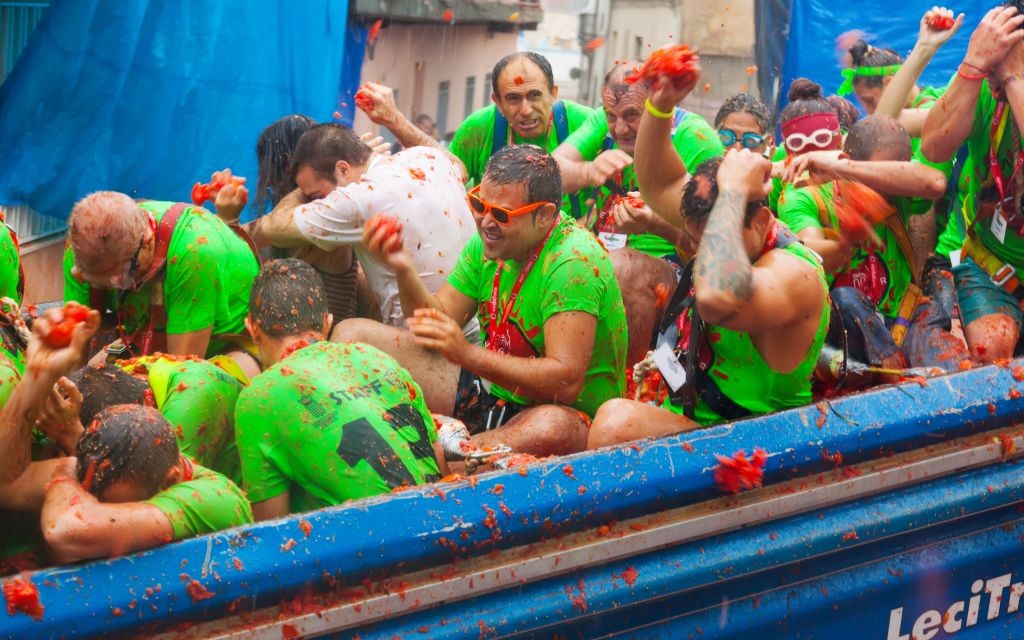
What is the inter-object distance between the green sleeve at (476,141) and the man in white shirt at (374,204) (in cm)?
83

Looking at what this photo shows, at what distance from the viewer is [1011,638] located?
321cm

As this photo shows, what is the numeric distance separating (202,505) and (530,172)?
1.72 metres

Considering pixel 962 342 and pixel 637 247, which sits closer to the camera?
pixel 962 342

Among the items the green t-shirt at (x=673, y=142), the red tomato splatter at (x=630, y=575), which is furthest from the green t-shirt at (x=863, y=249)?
the red tomato splatter at (x=630, y=575)

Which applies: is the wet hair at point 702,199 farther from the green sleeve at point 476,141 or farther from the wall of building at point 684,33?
the wall of building at point 684,33

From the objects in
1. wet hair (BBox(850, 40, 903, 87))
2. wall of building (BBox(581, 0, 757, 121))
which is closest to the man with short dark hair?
wet hair (BBox(850, 40, 903, 87))

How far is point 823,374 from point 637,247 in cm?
150

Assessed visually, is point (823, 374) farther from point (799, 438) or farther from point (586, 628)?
point (586, 628)

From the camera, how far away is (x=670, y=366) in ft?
11.6

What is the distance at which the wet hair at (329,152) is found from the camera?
4.81m

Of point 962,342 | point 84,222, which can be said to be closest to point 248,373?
point 84,222

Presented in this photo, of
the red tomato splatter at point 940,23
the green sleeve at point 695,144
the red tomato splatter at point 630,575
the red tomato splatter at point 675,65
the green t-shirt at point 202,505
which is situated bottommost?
the red tomato splatter at point 630,575

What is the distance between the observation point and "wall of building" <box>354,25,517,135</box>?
1444cm

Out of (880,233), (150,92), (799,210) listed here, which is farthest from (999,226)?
(150,92)
